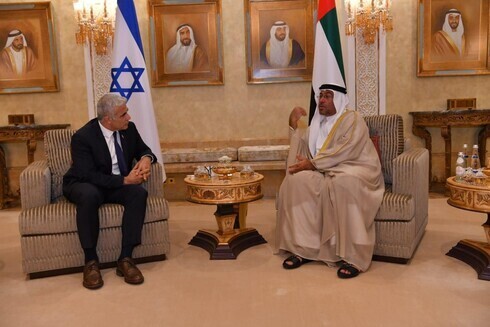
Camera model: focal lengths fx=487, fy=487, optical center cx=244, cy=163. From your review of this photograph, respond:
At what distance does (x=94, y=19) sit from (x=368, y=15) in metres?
3.41

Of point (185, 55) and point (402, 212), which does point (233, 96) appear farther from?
point (402, 212)

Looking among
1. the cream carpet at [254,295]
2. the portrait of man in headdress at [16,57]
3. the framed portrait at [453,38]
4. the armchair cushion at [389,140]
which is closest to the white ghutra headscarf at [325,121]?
the armchair cushion at [389,140]

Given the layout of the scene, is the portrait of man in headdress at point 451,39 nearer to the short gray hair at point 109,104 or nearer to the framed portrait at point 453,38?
the framed portrait at point 453,38

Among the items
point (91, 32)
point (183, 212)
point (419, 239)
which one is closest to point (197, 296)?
point (419, 239)

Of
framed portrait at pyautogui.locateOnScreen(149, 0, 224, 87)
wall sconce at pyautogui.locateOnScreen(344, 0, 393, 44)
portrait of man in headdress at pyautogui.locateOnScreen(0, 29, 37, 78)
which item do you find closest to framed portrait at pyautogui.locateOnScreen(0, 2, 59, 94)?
portrait of man in headdress at pyautogui.locateOnScreen(0, 29, 37, 78)

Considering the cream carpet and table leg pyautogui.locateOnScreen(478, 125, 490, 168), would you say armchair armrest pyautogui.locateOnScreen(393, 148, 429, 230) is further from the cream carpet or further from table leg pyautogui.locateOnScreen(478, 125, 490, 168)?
table leg pyautogui.locateOnScreen(478, 125, 490, 168)

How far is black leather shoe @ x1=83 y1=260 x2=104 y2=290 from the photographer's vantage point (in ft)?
11.0

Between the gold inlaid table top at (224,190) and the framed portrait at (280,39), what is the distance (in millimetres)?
3003

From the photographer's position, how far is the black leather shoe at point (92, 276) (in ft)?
11.0

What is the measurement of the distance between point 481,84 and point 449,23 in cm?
93

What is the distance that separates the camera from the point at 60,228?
3.59 metres

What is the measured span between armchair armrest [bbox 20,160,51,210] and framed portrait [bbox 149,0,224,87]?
318cm

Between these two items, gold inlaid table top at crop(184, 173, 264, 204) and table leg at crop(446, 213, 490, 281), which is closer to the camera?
table leg at crop(446, 213, 490, 281)

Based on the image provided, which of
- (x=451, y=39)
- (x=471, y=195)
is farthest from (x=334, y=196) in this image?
(x=451, y=39)
